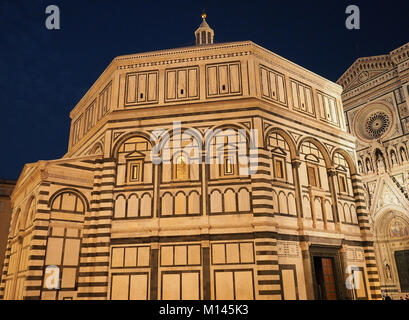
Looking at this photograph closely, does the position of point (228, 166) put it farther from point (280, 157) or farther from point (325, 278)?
point (325, 278)

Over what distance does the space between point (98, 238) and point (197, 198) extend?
14.5 feet

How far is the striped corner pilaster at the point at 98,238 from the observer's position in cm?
1423

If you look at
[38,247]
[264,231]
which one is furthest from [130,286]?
[264,231]

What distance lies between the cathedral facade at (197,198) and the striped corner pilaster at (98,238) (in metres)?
0.05

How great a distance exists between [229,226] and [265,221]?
4.77 feet

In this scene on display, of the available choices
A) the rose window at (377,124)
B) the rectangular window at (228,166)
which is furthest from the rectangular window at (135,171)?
the rose window at (377,124)

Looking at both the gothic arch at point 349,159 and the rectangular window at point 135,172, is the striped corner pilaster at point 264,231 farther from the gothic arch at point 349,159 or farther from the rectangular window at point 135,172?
the gothic arch at point 349,159

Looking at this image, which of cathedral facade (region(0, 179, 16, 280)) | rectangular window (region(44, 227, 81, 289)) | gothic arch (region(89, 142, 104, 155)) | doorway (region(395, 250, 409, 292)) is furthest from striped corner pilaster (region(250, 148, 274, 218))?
cathedral facade (region(0, 179, 16, 280))

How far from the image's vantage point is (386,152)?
29188mm

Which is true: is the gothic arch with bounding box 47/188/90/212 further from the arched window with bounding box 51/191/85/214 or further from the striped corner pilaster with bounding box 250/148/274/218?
the striped corner pilaster with bounding box 250/148/274/218

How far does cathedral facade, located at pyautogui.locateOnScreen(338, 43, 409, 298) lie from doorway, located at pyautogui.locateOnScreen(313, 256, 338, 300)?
44.4ft

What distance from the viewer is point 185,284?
13.9 meters

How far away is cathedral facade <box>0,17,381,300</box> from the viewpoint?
46.4 feet

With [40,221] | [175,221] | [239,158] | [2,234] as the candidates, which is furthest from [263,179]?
[2,234]
